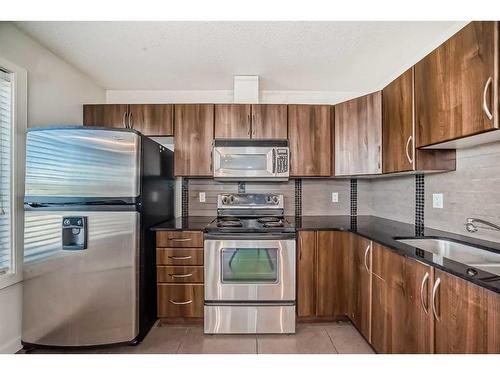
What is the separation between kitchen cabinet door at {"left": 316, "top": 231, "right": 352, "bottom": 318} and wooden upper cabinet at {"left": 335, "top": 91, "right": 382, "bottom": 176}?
0.63m

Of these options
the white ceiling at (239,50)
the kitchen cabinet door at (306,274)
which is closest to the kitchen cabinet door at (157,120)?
the white ceiling at (239,50)

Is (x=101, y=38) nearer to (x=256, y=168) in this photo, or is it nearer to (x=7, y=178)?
(x=7, y=178)

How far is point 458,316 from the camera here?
40.1 inches

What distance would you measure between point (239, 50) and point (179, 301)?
2131 mm

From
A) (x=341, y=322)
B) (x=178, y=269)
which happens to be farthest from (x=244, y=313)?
(x=341, y=322)

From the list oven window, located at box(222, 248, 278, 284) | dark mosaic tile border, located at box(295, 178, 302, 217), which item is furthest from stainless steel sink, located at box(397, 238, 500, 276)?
dark mosaic tile border, located at box(295, 178, 302, 217)

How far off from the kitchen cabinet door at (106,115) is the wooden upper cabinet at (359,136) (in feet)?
6.94

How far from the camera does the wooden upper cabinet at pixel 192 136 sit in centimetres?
252

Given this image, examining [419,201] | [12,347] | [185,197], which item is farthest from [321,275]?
[12,347]

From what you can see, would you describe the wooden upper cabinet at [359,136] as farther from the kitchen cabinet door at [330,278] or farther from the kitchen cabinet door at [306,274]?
the kitchen cabinet door at [306,274]

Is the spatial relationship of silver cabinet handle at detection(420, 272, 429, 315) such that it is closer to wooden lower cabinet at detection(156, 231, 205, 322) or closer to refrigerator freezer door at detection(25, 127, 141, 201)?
wooden lower cabinet at detection(156, 231, 205, 322)

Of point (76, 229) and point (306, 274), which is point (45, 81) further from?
point (306, 274)

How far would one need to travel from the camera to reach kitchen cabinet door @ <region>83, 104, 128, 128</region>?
8.30ft
